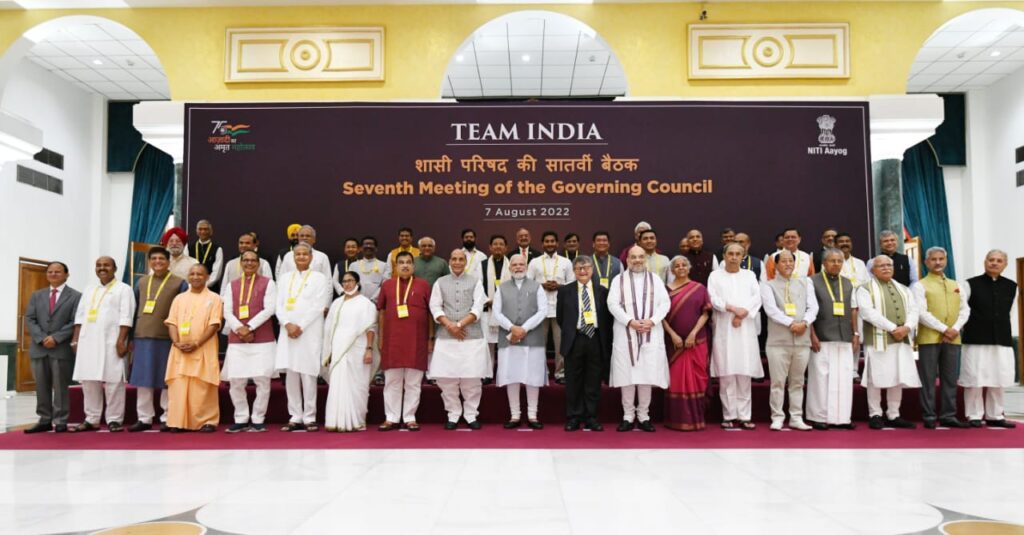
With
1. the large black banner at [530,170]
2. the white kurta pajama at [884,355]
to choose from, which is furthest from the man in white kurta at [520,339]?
the white kurta pajama at [884,355]

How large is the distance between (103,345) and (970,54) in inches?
423

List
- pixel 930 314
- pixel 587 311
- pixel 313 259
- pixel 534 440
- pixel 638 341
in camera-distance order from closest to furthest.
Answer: pixel 534 440 < pixel 638 341 < pixel 587 311 < pixel 930 314 < pixel 313 259

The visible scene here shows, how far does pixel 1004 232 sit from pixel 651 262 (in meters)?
7.40

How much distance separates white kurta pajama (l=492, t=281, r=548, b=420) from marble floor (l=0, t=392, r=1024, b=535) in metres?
0.98

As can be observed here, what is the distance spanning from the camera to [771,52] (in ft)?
24.2

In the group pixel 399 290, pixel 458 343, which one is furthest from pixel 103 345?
pixel 458 343

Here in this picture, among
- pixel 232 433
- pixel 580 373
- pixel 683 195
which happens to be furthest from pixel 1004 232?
pixel 232 433

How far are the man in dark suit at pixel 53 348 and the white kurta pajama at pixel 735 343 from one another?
4995mm

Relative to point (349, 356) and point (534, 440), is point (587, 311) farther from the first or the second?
point (349, 356)

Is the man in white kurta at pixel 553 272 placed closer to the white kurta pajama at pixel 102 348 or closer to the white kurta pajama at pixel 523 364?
the white kurta pajama at pixel 523 364

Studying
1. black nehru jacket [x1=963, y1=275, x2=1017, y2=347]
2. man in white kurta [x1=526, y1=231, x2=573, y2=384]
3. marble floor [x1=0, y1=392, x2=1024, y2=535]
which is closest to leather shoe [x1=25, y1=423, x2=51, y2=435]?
marble floor [x1=0, y1=392, x2=1024, y2=535]

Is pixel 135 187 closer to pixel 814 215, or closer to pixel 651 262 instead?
pixel 651 262

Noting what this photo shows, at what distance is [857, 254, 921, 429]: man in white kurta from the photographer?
17.7 ft

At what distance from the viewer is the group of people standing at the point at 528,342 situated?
17.5 feet
